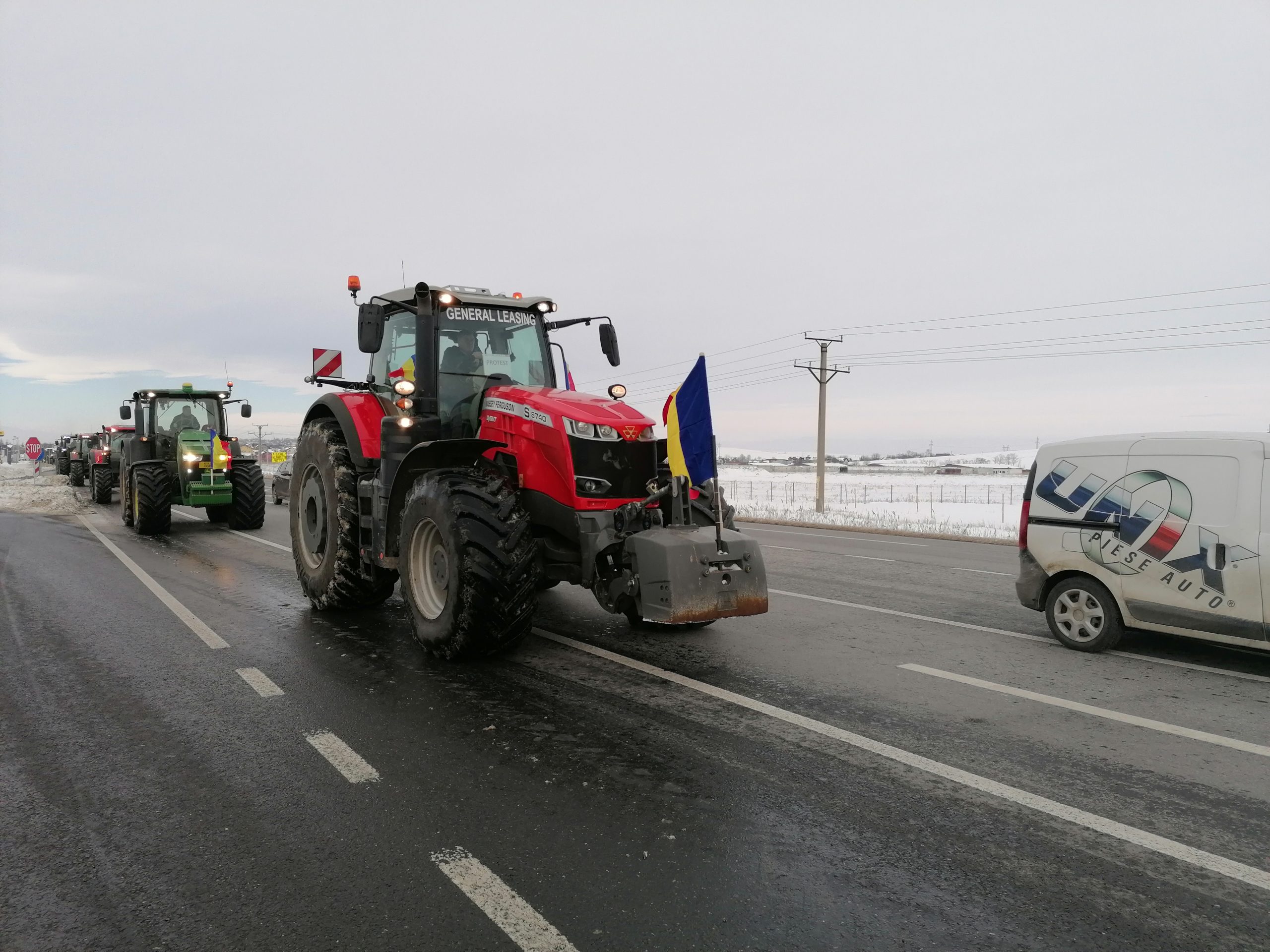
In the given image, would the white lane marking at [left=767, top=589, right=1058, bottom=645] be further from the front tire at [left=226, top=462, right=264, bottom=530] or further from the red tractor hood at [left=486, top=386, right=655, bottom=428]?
the front tire at [left=226, top=462, right=264, bottom=530]

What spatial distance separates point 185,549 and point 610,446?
973 cm

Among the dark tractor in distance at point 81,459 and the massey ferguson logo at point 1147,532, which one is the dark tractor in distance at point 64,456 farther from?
the massey ferguson logo at point 1147,532

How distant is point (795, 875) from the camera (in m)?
3.06

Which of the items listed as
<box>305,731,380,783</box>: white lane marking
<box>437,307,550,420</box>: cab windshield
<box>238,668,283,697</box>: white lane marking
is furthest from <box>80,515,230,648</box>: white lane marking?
<box>437,307,550,420</box>: cab windshield

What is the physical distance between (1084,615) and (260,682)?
6529 mm

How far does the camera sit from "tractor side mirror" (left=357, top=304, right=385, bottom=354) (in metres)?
6.52

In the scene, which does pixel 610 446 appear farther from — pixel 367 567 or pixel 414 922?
pixel 414 922

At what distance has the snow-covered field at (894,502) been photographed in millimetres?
21922

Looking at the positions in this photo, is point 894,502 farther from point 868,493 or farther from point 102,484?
point 102,484

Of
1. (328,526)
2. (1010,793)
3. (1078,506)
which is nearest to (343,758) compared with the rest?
(1010,793)

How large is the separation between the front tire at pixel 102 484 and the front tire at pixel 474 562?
801 inches

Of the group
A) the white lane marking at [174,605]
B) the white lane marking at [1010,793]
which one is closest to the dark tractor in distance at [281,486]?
the white lane marking at [174,605]

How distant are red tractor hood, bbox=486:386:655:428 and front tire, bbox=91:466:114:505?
20231 millimetres

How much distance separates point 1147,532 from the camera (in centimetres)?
634
